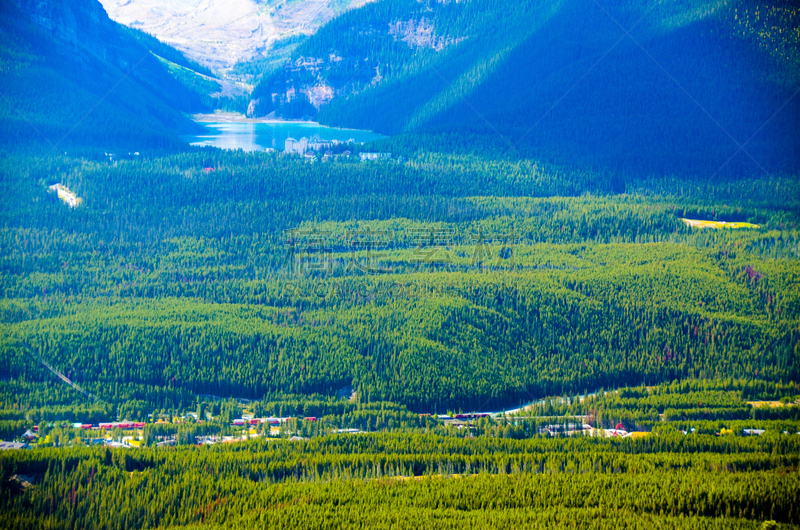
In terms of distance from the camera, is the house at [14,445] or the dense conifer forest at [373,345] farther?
the house at [14,445]

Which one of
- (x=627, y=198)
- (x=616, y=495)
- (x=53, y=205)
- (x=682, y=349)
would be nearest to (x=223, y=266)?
(x=53, y=205)

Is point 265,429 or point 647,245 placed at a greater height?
point 647,245

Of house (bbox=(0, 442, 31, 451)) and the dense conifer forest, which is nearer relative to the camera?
the dense conifer forest

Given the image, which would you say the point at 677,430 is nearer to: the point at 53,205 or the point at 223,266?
the point at 223,266

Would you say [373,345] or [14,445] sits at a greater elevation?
[373,345]

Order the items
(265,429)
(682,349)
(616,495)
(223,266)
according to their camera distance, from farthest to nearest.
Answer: (223,266) → (682,349) → (265,429) → (616,495)

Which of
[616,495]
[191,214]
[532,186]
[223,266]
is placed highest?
[532,186]

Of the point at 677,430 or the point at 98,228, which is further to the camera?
the point at 98,228

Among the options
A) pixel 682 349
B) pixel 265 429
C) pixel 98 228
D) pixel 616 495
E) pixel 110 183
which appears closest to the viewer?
pixel 616 495

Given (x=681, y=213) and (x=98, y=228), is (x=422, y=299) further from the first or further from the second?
(x=681, y=213)

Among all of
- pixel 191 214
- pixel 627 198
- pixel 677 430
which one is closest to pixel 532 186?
pixel 627 198

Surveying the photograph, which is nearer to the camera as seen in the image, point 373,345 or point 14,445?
point 14,445
